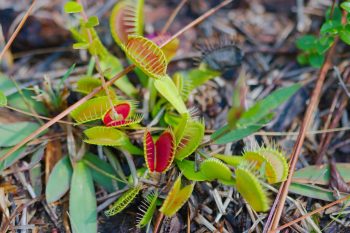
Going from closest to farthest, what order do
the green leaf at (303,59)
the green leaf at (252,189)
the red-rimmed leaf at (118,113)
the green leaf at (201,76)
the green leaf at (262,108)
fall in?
the green leaf at (262,108), the green leaf at (252,189), the red-rimmed leaf at (118,113), the green leaf at (201,76), the green leaf at (303,59)

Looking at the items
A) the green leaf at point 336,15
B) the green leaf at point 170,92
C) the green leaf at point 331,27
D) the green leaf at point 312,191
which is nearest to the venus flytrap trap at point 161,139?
the green leaf at point 170,92

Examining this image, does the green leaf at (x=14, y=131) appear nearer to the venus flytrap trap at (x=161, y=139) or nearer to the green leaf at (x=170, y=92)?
the venus flytrap trap at (x=161, y=139)

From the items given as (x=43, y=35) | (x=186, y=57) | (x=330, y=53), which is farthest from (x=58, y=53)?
(x=330, y=53)

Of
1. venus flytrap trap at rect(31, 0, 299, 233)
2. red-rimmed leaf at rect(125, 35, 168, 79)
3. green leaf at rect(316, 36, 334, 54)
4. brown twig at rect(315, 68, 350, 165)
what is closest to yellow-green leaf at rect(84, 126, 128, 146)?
venus flytrap trap at rect(31, 0, 299, 233)

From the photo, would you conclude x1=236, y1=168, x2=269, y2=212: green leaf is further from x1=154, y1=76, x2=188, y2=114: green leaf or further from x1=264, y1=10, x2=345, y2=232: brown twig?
x1=154, y1=76, x2=188, y2=114: green leaf

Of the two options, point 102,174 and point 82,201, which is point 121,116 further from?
point 82,201
